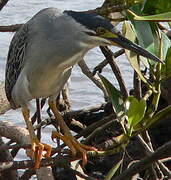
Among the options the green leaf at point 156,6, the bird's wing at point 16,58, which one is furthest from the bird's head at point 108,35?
the bird's wing at point 16,58

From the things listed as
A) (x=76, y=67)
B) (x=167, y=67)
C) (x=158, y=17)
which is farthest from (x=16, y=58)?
(x=76, y=67)

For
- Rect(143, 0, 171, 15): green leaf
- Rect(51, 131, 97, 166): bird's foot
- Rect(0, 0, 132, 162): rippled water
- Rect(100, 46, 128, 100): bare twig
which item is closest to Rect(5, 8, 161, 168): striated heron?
Rect(51, 131, 97, 166): bird's foot

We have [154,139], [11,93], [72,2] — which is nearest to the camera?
[11,93]

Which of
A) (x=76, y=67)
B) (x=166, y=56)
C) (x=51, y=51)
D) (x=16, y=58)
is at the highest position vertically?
(x=166, y=56)

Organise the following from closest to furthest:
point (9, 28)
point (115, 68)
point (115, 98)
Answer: point (115, 98) < point (9, 28) < point (115, 68)

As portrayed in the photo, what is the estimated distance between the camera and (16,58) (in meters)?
3.50

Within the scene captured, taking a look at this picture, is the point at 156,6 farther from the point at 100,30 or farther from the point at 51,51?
the point at 51,51

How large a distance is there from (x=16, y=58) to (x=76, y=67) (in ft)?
8.54

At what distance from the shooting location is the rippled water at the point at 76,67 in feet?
18.6

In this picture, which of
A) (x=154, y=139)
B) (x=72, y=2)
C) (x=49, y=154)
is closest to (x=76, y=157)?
(x=49, y=154)

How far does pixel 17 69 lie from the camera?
11.5 ft

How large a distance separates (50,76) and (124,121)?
1.54ft

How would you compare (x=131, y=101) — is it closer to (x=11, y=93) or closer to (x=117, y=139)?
(x=117, y=139)

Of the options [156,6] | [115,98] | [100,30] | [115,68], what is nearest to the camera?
[156,6]
